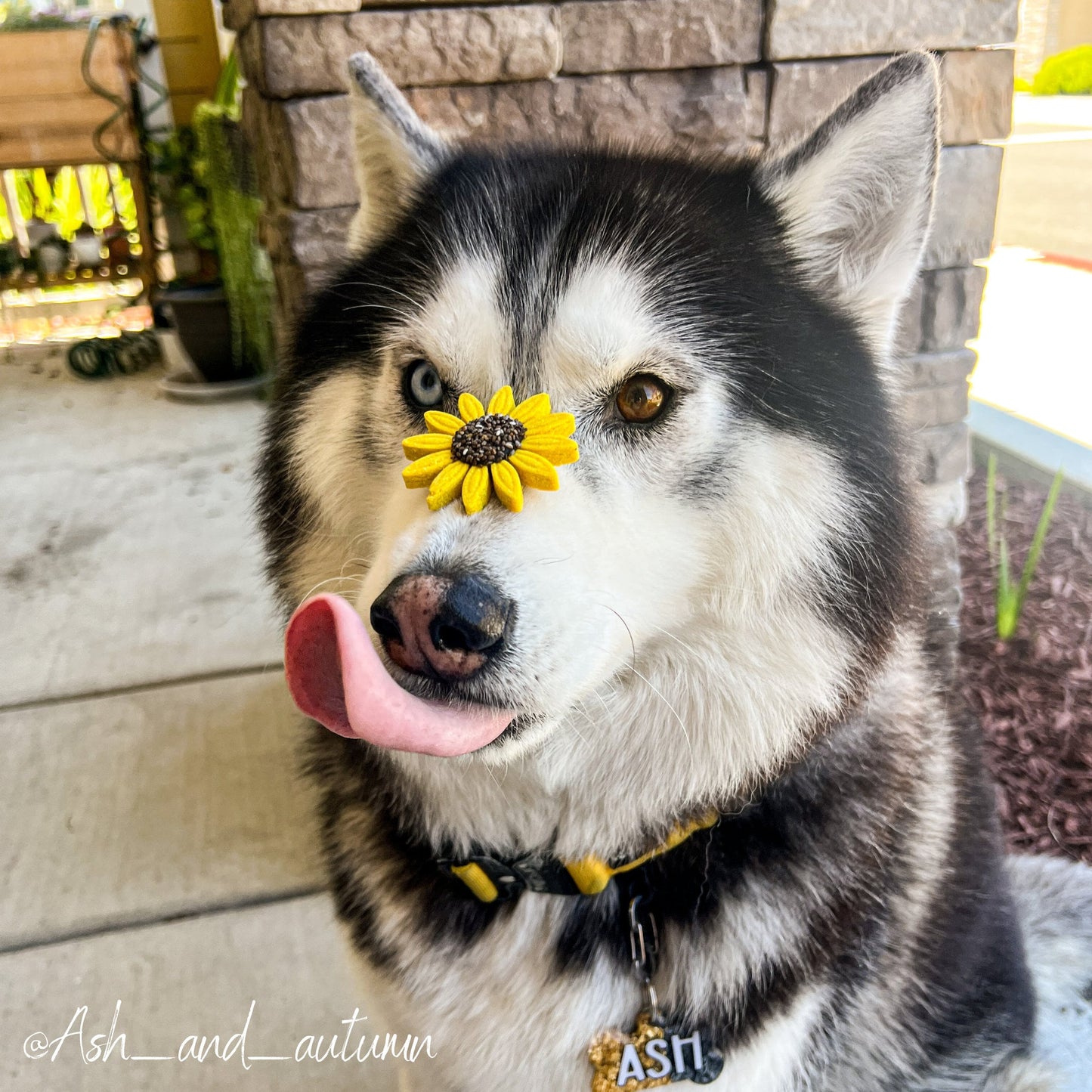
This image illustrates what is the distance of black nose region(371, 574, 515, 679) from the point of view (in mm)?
853

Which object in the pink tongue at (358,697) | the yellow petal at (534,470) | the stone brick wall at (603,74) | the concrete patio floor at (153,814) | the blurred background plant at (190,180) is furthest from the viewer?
the blurred background plant at (190,180)

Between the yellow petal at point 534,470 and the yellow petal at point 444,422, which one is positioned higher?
the yellow petal at point 444,422

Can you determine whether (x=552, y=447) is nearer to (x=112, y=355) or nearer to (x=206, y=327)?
(x=206, y=327)

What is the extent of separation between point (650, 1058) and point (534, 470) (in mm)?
749

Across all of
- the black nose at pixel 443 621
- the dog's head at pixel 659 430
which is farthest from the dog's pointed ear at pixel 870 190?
the black nose at pixel 443 621

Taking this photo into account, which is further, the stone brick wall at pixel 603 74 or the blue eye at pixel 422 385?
the stone brick wall at pixel 603 74

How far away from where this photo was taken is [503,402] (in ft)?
3.33

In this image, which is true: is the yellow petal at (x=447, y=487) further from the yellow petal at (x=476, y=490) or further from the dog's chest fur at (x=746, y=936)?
the dog's chest fur at (x=746, y=936)

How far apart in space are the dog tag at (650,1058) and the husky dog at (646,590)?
0.07ft

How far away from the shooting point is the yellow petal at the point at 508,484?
3.07 ft

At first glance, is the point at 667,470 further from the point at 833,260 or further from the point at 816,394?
the point at 833,260

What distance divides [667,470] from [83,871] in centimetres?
175

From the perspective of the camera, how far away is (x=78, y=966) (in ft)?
6.01

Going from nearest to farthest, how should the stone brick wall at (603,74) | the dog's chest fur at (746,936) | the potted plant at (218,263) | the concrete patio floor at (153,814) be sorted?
the dog's chest fur at (746,936), the concrete patio floor at (153,814), the stone brick wall at (603,74), the potted plant at (218,263)
